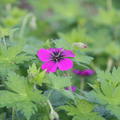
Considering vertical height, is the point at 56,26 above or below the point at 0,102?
above

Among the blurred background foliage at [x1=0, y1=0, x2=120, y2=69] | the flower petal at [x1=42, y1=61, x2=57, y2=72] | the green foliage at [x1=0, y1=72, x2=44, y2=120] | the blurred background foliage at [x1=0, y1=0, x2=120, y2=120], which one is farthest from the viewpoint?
the blurred background foliage at [x1=0, y1=0, x2=120, y2=69]

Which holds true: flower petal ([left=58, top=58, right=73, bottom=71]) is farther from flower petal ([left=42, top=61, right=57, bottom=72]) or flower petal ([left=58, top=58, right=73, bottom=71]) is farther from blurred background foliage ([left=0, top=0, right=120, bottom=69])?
blurred background foliage ([left=0, top=0, right=120, bottom=69])

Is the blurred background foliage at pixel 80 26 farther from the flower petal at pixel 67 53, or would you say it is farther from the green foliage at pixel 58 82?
the green foliage at pixel 58 82

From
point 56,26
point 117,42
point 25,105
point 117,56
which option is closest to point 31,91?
point 25,105

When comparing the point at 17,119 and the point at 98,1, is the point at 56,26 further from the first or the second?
the point at 17,119

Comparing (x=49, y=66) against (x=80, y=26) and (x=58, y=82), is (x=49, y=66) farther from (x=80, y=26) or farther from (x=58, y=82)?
(x=80, y=26)

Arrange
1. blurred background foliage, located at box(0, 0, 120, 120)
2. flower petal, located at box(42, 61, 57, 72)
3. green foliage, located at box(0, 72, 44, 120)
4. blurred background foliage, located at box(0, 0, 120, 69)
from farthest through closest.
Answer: blurred background foliage, located at box(0, 0, 120, 69)
blurred background foliage, located at box(0, 0, 120, 120)
flower petal, located at box(42, 61, 57, 72)
green foliage, located at box(0, 72, 44, 120)

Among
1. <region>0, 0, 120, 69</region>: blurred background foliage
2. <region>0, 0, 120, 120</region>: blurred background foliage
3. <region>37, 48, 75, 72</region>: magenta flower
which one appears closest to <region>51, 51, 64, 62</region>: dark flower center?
<region>37, 48, 75, 72</region>: magenta flower

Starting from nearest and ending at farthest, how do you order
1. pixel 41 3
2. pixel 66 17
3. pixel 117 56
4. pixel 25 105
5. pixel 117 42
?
pixel 25 105
pixel 117 56
pixel 117 42
pixel 66 17
pixel 41 3
